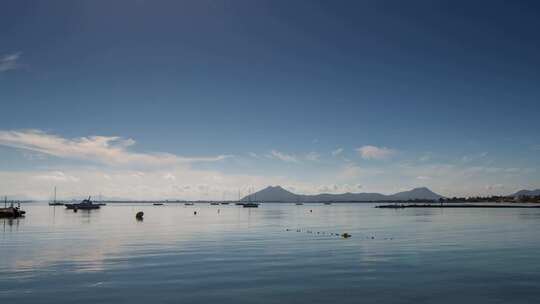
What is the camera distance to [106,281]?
93.1 feet

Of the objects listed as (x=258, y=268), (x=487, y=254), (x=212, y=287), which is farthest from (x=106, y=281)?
(x=487, y=254)

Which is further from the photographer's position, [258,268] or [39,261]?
[39,261]

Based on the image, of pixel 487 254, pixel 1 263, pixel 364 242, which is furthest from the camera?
pixel 364 242

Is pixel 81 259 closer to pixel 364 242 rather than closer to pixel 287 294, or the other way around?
pixel 287 294

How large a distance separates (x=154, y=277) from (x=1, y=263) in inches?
625

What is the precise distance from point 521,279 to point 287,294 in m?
Answer: 16.2

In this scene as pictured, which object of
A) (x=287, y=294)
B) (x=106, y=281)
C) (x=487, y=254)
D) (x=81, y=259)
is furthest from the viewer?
(x=487, y=254)

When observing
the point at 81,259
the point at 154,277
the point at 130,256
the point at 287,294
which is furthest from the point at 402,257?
the point at 81,259

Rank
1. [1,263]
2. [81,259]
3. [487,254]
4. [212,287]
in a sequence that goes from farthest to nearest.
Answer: [487,254] < [81,259] < [1,263] < [212,287]

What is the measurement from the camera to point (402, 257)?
39.5m

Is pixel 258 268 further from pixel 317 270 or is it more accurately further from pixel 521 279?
pixel 521 279

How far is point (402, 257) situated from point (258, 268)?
1407 cm

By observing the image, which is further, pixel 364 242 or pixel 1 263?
pixel 364 242

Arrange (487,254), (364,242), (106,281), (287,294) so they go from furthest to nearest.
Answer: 1. (364,242)
2. (487,254)
3. (106,281)
4. (287,294)
